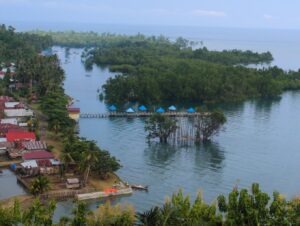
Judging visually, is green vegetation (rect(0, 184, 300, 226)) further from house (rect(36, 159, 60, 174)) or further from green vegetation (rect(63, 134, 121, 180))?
house (rect(36, 159, 60, 174))

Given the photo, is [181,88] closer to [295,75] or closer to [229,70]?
[229,70]

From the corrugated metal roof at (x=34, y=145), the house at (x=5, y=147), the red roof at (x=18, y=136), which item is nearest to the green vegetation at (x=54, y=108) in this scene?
the corrugated metal roof at (x=34, y=145)

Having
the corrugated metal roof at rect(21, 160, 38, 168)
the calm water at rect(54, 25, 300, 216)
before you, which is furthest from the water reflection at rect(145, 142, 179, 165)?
the corrugated metal roof at rect(21, 160, 38, 168)

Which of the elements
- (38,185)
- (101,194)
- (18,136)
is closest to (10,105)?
(18,136)

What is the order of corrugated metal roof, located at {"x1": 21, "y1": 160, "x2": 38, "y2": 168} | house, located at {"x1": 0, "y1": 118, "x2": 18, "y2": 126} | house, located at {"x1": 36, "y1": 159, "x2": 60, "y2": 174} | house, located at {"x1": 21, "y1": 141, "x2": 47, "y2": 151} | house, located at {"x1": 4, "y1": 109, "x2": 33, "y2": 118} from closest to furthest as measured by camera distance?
house, located at {"x1": 36, "y1": 159, "x2": 60, "y2": 174}, corrugated metal roof, located at {"x1": 21, "y1": 160, "x2": 38, "y2": 168}, house, located at {"x1": 21, "y1": 141, "x2": 47, "y2": 151}, house, located at {"x1": 0, "y1": 118, "x2": 18, "y2": 126}, house, located at {"x1": 4, "y1": 109, "x2": 33, "y2": 118}

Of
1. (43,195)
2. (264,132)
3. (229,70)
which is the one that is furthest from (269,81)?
(43,195)

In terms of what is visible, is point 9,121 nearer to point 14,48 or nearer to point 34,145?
point 34,145

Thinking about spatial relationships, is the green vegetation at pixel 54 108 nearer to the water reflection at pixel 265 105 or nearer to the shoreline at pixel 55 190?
the shoreline at pixel 55 190
